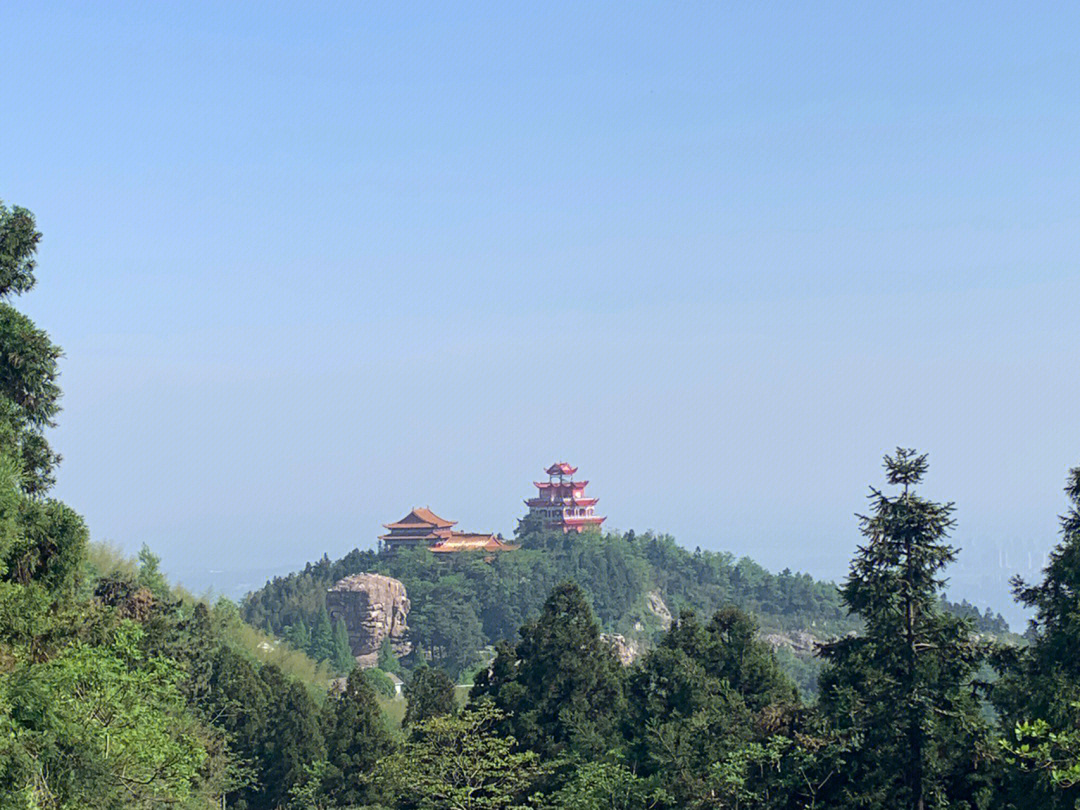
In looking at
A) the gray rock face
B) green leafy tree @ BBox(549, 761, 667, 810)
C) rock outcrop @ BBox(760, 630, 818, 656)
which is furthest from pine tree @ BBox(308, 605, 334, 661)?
green leafy tree @ BBox(549, 761, 667, 810)

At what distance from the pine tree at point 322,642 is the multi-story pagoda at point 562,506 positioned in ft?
101

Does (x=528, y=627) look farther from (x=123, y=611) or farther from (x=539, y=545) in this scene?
(x=539, y=545)

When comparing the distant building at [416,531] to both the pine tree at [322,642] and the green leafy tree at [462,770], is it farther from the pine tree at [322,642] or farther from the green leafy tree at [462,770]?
the green leafy tree at [462,770]

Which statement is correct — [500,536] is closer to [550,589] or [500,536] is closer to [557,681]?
[550,589]

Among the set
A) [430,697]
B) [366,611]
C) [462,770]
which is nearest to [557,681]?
[462,770]

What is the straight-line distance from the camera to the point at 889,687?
20.0 meters

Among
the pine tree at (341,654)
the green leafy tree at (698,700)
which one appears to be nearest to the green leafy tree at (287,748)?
the green leafy tree at (698,700)

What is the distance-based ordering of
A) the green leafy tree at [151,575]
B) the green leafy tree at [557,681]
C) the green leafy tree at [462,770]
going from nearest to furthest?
the green leafy tree at [462,770]
the green leafy tree at [557,681]
the green leafy tree at [151,575]

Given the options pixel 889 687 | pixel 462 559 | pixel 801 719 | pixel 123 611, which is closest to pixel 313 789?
pixel 123 611

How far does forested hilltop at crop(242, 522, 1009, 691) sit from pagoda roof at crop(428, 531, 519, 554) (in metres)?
0.91

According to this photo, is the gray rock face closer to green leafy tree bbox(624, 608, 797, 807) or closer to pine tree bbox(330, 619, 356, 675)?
pine tree bbox(330, 619, 356, 675)

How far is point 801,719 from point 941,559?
12.6 ft

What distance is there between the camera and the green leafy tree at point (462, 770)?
28.6 metres

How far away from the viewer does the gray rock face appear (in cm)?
9938
